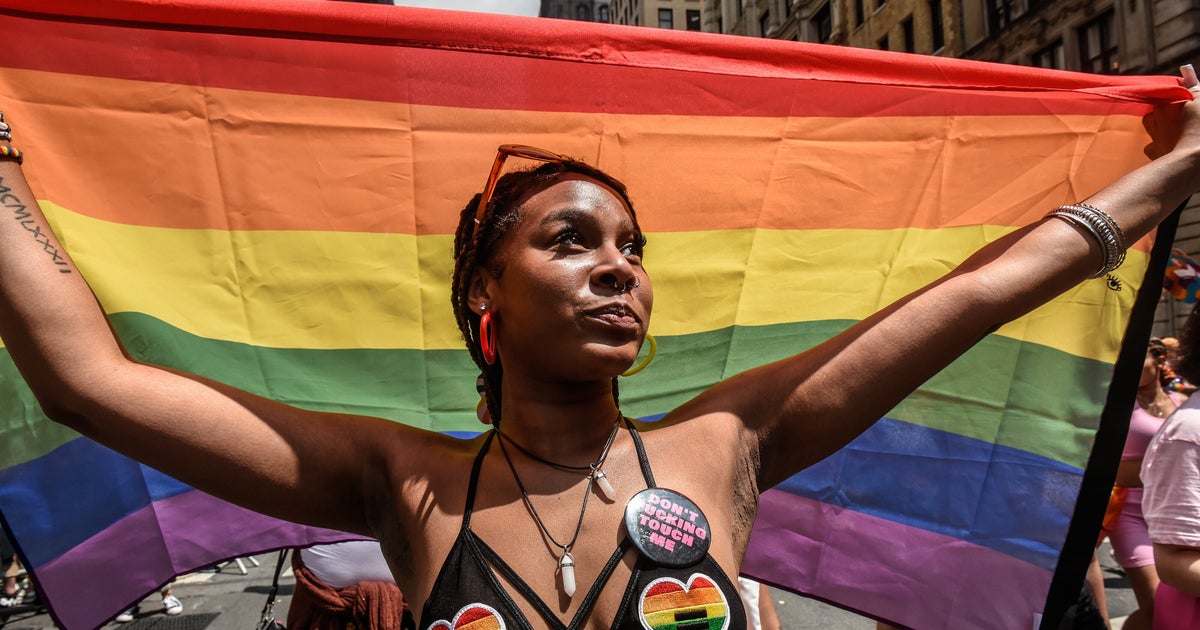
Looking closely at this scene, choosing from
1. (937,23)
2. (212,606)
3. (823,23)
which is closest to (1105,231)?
(212,606)

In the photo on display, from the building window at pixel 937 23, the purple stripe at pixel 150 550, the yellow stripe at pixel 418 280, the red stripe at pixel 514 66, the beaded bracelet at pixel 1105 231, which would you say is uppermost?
the building window at pixel 937 23

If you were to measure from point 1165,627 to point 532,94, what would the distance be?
2624 millimetres

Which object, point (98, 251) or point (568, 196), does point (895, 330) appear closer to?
point (568, 196)

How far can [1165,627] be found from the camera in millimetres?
2561

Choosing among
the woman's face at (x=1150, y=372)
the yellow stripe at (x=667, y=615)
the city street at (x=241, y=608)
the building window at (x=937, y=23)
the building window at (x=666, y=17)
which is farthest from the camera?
the building window at (x=666, y=17)

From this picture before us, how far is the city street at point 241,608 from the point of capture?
5895mm

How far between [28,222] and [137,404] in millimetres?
407

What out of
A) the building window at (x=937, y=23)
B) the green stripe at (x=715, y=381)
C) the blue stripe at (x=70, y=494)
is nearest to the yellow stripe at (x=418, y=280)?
the green stripe at (x=715, y=381)

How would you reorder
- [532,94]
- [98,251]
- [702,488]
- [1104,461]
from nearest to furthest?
[702,488] < [98,251] < [532,94] < [1104,461]

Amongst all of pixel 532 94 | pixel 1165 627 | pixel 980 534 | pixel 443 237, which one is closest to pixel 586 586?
pixel 443 237

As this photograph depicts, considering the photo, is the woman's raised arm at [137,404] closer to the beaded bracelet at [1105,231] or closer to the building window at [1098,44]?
the beaded bracelet at [1105,231]

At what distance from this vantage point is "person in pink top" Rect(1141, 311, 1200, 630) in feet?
8.08

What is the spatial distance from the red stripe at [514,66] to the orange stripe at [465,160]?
39 mm

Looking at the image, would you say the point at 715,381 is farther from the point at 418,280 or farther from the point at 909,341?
the point at 418,280
